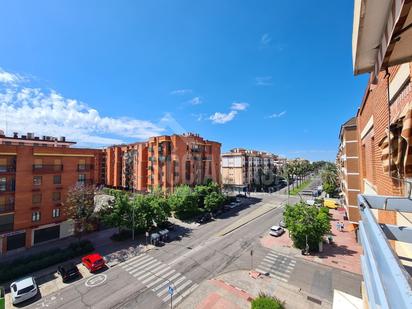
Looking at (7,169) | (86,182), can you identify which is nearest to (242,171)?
(86,182)

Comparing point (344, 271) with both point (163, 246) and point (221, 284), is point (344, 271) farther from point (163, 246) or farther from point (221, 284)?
point (163, 246)

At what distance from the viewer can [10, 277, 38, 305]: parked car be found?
51.1 feet

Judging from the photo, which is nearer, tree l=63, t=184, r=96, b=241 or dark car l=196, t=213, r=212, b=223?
tree l=63, t=184, r=96, b=241

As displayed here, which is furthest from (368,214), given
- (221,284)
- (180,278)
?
(180,278)

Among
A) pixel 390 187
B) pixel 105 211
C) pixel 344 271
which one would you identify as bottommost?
pixel 344 271

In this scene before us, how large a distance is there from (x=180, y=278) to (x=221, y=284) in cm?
362

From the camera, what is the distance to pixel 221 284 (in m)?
17.8

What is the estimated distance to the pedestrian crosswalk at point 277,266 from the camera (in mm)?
19391

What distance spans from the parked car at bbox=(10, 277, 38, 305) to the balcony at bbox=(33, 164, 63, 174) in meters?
13.6

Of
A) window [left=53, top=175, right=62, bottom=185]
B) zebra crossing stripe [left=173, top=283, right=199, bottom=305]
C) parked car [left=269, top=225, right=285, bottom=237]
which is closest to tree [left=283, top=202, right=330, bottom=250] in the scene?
parked car [left=269, top=225, right=285, bottom=237]

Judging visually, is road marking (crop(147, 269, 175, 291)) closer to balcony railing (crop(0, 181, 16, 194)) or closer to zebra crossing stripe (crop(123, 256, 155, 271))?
zebra crossing stripe (crop(123, 256, 155, 271))

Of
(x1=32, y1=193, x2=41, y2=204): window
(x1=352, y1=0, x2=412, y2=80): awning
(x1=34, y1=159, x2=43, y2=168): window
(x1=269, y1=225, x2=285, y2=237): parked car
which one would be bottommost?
(x1=269, y1=225, x2=285, y2=237): parked car

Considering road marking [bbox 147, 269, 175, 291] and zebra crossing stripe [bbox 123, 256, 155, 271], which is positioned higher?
zebra crossing stripe [bbox 123, 256, 155, 271]

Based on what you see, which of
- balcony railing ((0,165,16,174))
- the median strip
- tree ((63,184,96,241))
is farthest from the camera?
the median strip
